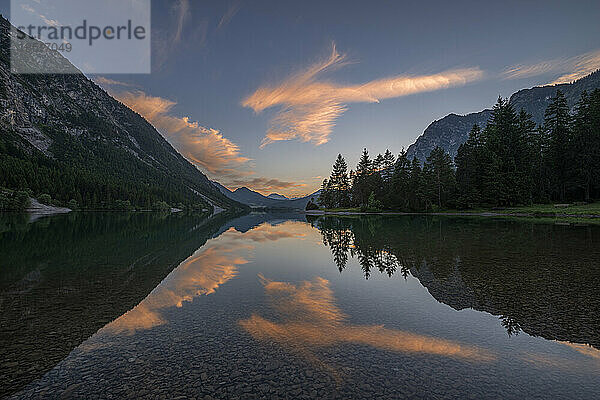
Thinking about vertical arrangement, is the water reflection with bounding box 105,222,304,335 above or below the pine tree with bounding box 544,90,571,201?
below

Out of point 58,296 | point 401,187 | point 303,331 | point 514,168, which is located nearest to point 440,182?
point 401,187

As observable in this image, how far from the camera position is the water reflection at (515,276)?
9.33 meters

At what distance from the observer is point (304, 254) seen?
23969mm

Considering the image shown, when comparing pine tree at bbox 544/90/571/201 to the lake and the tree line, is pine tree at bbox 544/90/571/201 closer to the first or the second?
the tree line

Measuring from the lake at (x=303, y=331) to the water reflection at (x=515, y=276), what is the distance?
0.31 feet

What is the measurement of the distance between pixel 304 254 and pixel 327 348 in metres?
16.3

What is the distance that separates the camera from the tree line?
7401cm

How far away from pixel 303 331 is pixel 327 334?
2.49 feet

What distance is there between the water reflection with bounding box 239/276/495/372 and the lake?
0.20ft

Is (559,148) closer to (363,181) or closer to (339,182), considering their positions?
(363,181)

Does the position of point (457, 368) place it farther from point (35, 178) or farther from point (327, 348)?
point (35, 178)

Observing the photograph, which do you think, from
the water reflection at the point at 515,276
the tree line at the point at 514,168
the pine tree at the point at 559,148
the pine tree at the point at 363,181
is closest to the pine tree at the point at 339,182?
the pine tree at the point at 363,181

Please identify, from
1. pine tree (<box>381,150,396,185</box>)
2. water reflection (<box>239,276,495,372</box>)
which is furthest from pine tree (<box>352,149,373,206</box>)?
water reflection (<box>239,276,495,372</box>)

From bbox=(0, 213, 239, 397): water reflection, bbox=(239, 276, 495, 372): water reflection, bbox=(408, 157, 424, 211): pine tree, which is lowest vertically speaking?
bbox=(239, 276, 495, 372): water reflection
